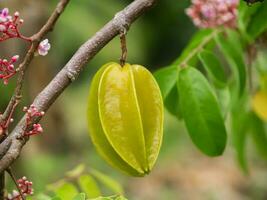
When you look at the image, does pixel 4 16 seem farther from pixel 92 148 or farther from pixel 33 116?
pixel 92 148

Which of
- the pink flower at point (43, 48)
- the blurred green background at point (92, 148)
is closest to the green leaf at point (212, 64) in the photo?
the pink flower at point (43, 48)

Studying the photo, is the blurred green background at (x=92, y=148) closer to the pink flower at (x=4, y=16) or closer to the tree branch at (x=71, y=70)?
the tree branch at (x=71, y=70)

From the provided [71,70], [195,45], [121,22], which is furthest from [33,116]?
[195,45]

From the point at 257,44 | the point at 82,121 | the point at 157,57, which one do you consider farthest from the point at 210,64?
the point at 157,57

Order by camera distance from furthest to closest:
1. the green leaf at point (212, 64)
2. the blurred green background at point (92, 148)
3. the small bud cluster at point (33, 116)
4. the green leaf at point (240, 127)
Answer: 1. the blurred green background at point (92, 148)
2. the green leaf at point (240, 127)
3. the green leaf at point (212, 64)
4. the small bud cluster at point (33, 116)

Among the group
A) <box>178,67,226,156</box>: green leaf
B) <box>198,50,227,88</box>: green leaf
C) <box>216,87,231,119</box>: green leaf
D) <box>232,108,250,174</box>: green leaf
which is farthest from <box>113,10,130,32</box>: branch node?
<box>232,108,250,174</box>: green leaf
